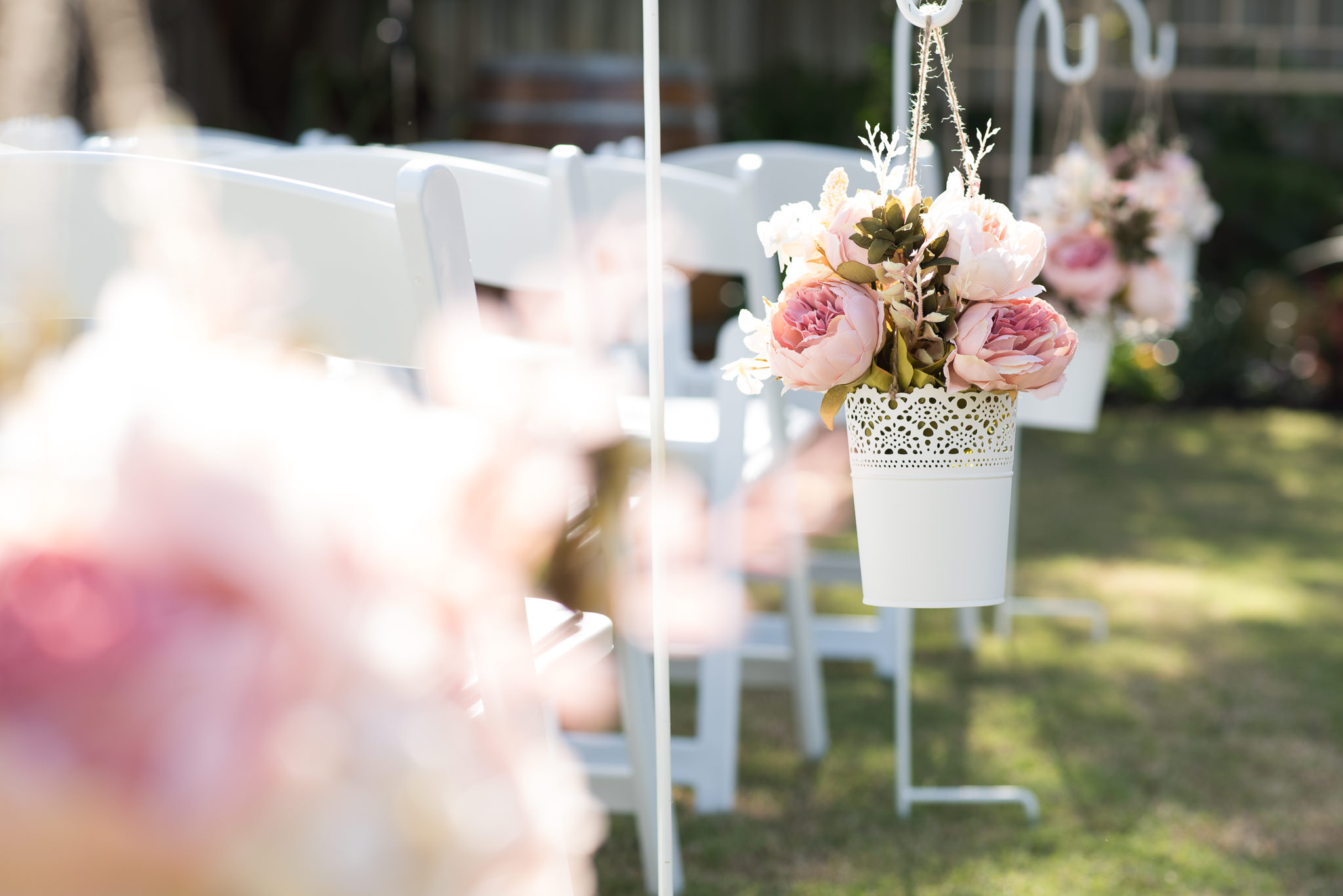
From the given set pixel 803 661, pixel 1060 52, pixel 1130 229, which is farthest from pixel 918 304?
pixel 1060 52

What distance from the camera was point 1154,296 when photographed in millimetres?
2352

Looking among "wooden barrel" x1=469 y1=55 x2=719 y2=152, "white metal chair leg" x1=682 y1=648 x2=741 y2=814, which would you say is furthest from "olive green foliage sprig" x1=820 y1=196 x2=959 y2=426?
"wooden barrel" x1=469 y1=55 x2=719 y2=152

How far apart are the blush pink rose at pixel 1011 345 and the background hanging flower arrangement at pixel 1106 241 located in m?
1.33

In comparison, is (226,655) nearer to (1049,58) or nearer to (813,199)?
(813,199)

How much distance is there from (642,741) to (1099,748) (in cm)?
103

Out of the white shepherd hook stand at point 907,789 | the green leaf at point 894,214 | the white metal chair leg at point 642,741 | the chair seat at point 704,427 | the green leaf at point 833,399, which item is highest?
the green leaf at point 894,214

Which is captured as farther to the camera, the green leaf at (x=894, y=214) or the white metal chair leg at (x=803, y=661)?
the white metal chair leg at (x=803, y=661)

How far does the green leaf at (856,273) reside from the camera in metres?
1.10

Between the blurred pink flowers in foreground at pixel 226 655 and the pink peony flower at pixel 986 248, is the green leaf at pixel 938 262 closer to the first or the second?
the pink peony flower at pixel 986 248

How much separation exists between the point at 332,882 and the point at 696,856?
189cm

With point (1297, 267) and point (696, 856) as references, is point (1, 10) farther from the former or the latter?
point (1297, 267)

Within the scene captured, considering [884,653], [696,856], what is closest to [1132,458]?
[884,653]

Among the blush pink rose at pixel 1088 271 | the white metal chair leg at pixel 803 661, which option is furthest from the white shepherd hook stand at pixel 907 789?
the blush pink rose at pixel 1088 271

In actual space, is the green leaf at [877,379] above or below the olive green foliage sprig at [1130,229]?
above
